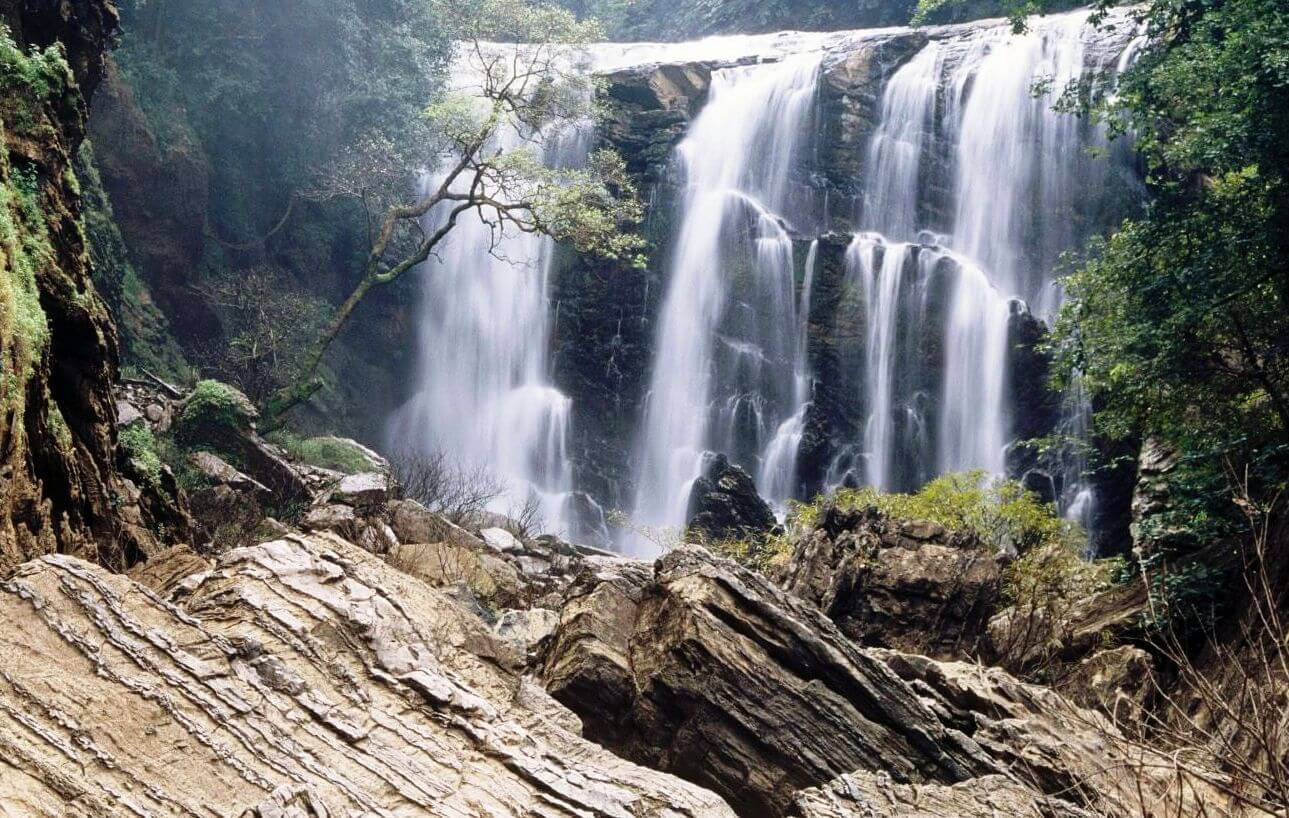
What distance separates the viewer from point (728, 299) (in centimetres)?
2458

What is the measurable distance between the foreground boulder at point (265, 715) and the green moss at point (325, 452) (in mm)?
13001

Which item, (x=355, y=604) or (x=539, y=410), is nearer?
(x=355, y=604)

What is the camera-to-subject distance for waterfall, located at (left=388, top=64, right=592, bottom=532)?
24.3 m

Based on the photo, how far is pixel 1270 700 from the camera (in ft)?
9.63

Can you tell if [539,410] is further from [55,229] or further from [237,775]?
[237,775]

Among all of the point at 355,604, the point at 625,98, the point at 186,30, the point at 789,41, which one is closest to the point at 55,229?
the point at 355,604

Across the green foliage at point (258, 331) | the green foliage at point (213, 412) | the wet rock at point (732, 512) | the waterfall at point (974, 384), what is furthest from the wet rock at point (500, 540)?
the waterfall at point (974, 384)

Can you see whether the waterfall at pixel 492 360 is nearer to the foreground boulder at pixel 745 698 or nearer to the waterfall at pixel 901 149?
the waterfall at pixel 901 149

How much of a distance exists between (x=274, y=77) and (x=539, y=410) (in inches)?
402

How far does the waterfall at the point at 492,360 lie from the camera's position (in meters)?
24.3

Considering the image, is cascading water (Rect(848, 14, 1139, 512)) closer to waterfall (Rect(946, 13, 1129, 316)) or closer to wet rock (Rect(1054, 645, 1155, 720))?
waterfall (Rect(946, 13, 1129, 316))

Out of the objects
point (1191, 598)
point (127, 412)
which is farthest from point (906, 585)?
point (127, 412)

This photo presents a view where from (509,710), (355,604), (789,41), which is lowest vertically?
(509,710)

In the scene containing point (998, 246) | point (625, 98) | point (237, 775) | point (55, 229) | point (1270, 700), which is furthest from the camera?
point (625, 98)
